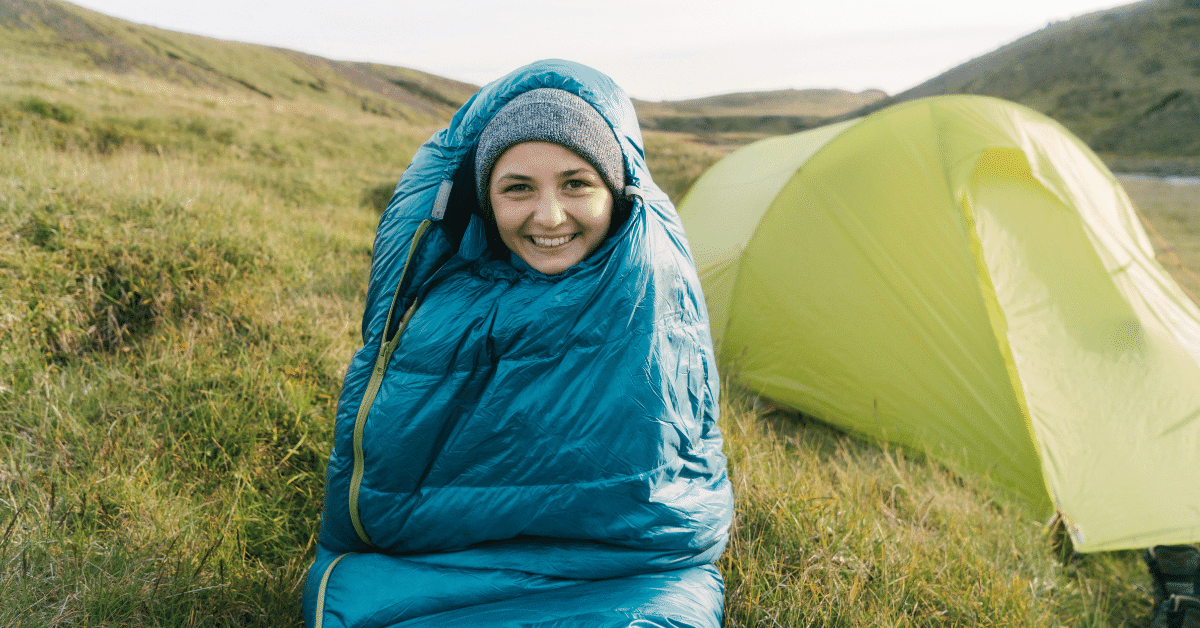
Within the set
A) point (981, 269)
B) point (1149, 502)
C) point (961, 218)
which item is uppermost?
point (961, 218)

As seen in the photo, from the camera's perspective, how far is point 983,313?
2887 mm

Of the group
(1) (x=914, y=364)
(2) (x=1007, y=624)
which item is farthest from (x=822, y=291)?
(2) (x=1007, y=624)

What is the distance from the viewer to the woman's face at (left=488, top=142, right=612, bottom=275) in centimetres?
146

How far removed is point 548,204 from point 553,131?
19 cm

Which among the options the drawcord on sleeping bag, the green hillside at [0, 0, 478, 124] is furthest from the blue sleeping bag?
the green hillside at [0, 0, 478, 124]

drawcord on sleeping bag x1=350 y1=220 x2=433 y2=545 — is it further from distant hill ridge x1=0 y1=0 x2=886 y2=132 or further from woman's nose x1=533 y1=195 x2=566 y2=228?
distant hill ridge x1=0 y1=0 x2=886 y2=132

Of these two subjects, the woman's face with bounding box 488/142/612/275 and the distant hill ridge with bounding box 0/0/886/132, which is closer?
the woman's face with bounding box 488/142/612/275

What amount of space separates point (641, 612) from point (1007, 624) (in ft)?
4.11

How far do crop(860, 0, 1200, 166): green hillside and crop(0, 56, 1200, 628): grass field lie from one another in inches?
1161

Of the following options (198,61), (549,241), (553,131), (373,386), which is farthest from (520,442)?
(198,61)

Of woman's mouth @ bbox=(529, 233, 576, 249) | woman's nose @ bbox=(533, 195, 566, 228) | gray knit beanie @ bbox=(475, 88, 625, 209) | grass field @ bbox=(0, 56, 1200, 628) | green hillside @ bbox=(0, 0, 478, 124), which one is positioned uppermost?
green hillside @ bbox=(0, 0, 478, 124)

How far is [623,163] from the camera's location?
5.19 feet

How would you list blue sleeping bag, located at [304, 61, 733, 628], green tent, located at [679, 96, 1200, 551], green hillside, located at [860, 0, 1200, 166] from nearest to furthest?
blue sleeping bag, located at [304, 61, 733, 628] < green tent, located at [679, 96, 1200, 551] < green hillside, located at [860, 0, 1200, 166]

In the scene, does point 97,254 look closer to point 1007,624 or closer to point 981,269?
point 1007,624
